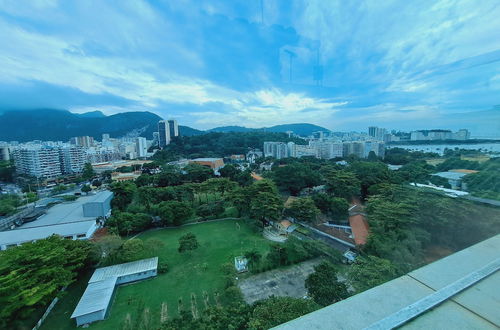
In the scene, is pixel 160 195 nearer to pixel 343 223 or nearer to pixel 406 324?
pixel 343 223

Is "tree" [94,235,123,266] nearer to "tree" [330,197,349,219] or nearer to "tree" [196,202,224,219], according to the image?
"tree" [196,202,224,219]

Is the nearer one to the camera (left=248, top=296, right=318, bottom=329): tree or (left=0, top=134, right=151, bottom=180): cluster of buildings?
(left=248, top=296, right=318, bottom=329): tree

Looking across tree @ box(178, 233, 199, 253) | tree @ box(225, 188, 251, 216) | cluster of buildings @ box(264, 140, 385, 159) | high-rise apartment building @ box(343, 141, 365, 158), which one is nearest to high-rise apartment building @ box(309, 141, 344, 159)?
cluster of buildings @ box(264, 140, 385, 159)

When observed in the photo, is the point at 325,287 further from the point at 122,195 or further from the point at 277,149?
the point at 277,149

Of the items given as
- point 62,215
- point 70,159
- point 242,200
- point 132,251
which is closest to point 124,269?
point 132,251

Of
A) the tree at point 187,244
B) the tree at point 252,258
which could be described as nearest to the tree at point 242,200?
the tree at point 187,244

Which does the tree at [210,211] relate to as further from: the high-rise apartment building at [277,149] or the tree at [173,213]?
the high-rise apartment building at [277,149]
